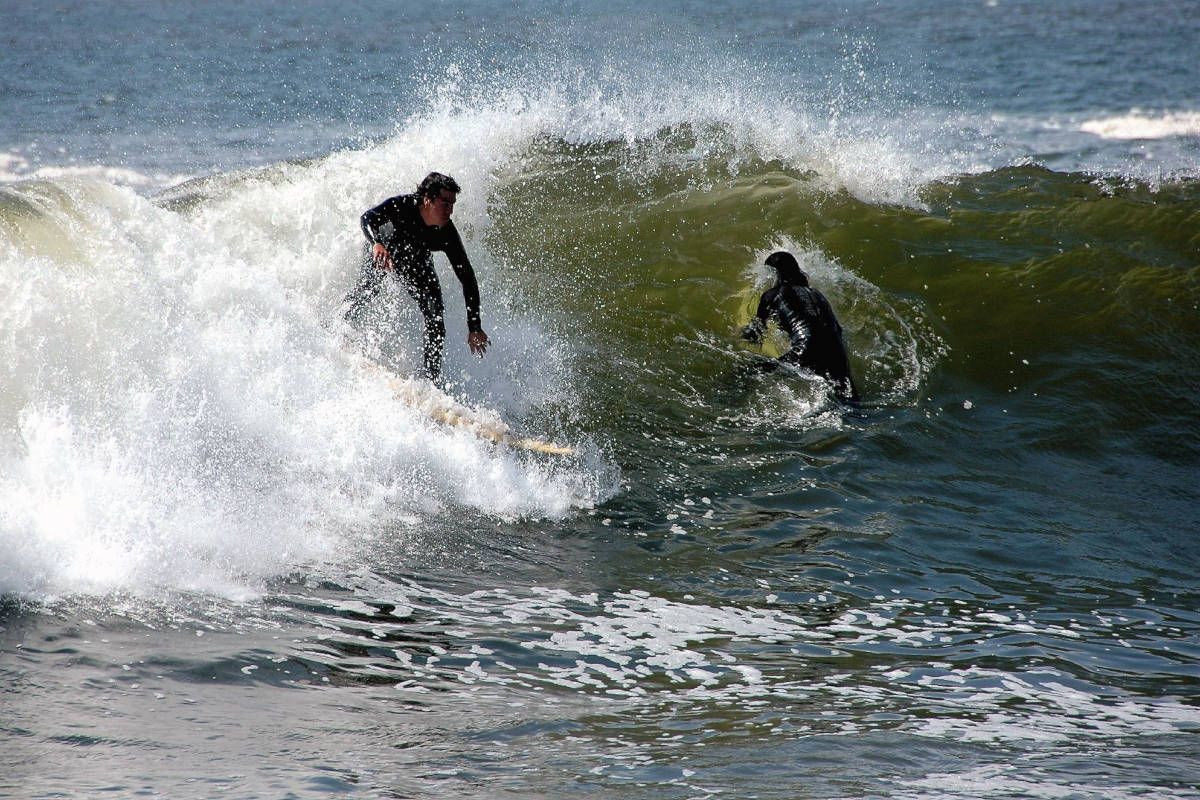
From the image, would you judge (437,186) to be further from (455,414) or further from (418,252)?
(455,414)

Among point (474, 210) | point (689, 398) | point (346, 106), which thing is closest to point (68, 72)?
point (346, 106)

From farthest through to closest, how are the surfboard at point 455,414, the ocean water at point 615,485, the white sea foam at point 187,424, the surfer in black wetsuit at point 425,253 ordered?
the surfer in black wetsuit at point 425,253, the surfboard at point 455,414, the white sea foam at point 187,424, the ocean water at point 615,485

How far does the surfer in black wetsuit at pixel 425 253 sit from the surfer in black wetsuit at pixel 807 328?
8.01ft

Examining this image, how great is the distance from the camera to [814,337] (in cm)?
886

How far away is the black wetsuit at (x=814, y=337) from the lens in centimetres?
Result: 886

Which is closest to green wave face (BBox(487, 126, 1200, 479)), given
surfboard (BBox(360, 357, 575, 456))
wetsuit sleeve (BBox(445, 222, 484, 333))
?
surfboard (BBox(360, 357, 575, 456))

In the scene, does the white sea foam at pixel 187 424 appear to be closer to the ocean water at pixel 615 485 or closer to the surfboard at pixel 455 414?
the ocean water at pixel 615 485

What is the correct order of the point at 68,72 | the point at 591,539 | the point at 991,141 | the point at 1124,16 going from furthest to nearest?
the point at 1124,16 < the point at 68,72 < the point at 991,141 < the point at 591,539

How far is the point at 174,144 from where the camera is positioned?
19875mm

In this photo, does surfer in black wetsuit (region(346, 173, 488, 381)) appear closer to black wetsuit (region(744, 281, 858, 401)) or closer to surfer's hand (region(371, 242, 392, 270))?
surfer's hand (region(371, 242, 392, 270))

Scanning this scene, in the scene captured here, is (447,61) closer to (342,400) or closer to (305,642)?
(342,400)

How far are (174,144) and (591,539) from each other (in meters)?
16.2

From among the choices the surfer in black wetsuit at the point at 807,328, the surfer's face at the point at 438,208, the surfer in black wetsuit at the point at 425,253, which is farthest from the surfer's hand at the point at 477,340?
the surfer in black wetsuit at the point at 807,328

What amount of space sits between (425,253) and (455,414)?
4.23ft
